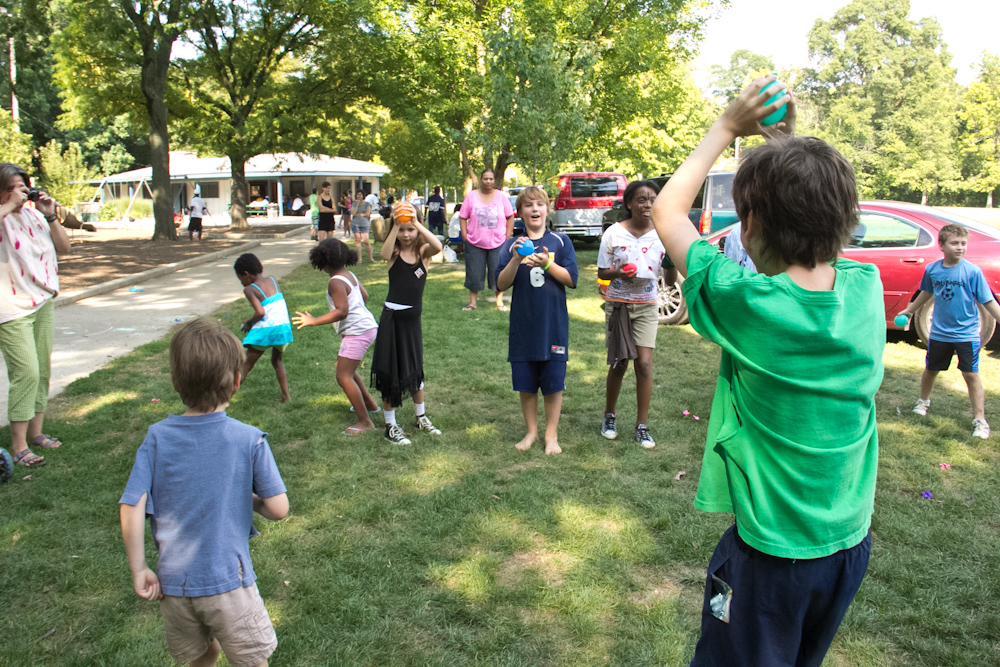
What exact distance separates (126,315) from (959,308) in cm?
977

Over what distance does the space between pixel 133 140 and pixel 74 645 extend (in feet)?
188

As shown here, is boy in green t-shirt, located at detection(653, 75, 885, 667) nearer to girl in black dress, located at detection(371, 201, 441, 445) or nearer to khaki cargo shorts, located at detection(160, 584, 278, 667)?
khaki cargo shorts, located at detection(160, 584, 278, 667)

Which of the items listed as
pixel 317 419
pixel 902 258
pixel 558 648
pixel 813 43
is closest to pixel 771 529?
pixel 558 648

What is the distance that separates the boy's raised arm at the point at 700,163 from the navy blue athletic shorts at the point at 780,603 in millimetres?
715

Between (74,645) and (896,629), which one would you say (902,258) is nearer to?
(896,629)

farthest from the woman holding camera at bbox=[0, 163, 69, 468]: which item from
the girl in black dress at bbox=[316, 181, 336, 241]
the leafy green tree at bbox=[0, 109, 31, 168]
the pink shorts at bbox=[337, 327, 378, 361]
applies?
the leafy green tree at bbox=[0, 109, 31, 168]

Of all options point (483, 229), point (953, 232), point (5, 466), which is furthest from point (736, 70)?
point (5, 466)

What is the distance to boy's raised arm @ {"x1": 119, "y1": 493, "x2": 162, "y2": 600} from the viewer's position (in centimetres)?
200

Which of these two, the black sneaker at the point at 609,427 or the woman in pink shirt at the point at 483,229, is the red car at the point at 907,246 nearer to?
the black sneaker at the point at 609,427

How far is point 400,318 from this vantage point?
5.17 meters

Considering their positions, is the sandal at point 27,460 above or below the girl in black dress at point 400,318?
below

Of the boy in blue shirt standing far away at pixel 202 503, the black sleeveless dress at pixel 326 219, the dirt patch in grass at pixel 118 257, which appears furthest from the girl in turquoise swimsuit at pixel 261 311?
the black sleeveless dress at pixel 326 219

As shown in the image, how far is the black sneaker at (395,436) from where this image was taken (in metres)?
5.18

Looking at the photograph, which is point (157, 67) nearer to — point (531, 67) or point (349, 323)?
point (531, 67)
